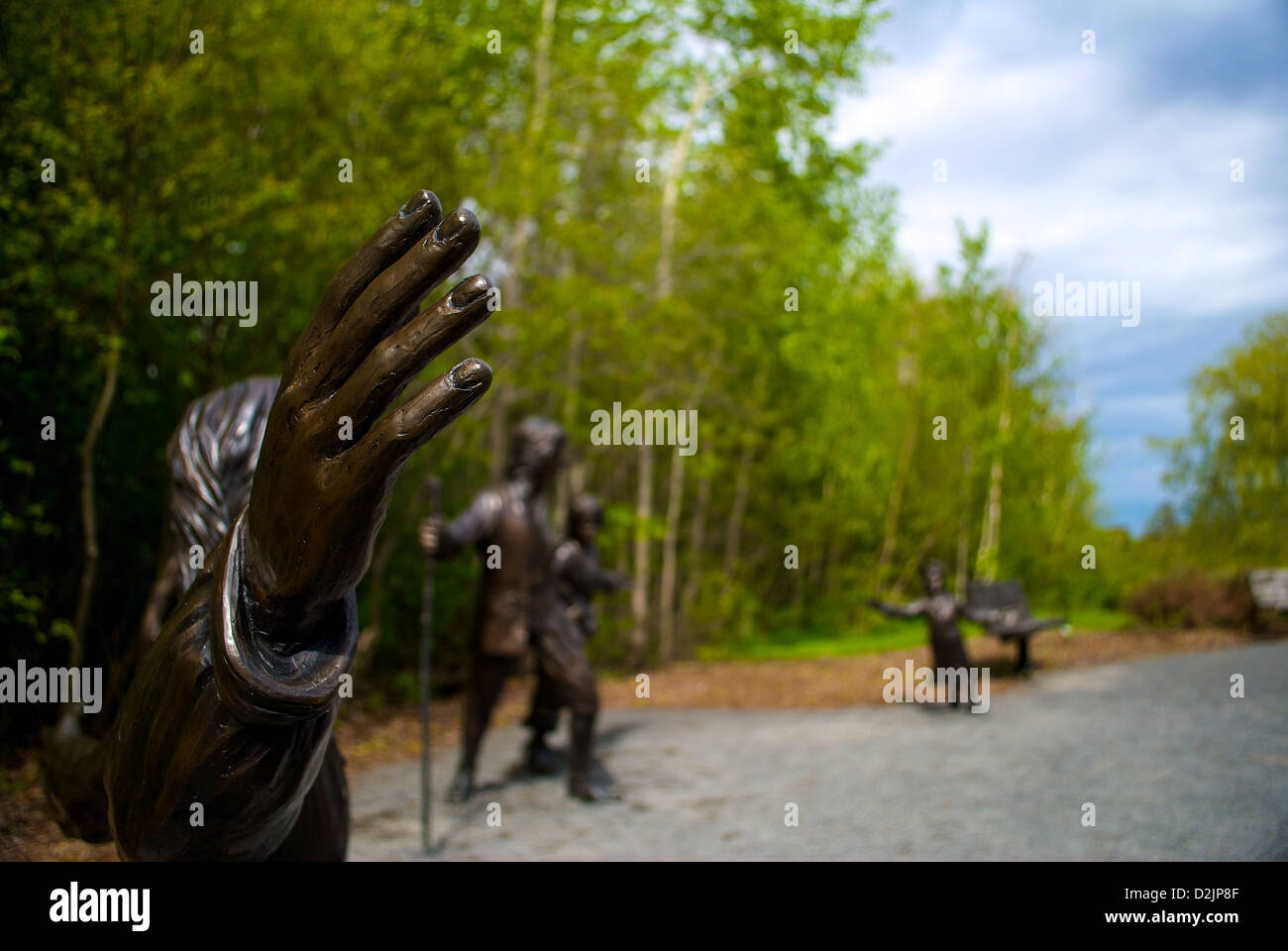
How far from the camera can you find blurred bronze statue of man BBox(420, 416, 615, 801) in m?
7.12

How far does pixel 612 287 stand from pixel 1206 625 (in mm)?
8651

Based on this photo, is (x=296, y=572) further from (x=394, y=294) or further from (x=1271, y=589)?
(x=1271, y=589)

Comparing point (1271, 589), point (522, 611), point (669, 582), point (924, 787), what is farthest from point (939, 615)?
point (669, 582)

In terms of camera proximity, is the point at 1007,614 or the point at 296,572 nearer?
the point at 296,572

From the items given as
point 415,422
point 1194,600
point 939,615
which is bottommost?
point 1194,600

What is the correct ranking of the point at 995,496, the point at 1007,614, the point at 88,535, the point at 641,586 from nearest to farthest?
the point at 88,535, the point at 1007,614, the point at 641,586, the point at 995,496

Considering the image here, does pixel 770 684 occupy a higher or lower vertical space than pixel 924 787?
lower

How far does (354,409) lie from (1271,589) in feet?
43.5

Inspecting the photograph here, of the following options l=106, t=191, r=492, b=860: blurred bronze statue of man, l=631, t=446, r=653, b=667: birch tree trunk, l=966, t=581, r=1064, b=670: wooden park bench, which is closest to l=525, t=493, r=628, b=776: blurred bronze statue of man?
l=966, t=581, r=1064, b=670: wooden park bench

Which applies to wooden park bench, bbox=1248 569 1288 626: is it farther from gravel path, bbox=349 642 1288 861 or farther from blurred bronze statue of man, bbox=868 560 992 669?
blurred bronze statue of man, bbox=868 560 992 669

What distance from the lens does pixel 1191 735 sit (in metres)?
7.14

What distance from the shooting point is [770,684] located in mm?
13133

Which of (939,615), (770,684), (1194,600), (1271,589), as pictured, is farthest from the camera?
(1194,600)

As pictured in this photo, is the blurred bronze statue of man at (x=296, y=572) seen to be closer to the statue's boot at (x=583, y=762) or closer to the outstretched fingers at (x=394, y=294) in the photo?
the outstretched fingers at (x=394, y=294)
